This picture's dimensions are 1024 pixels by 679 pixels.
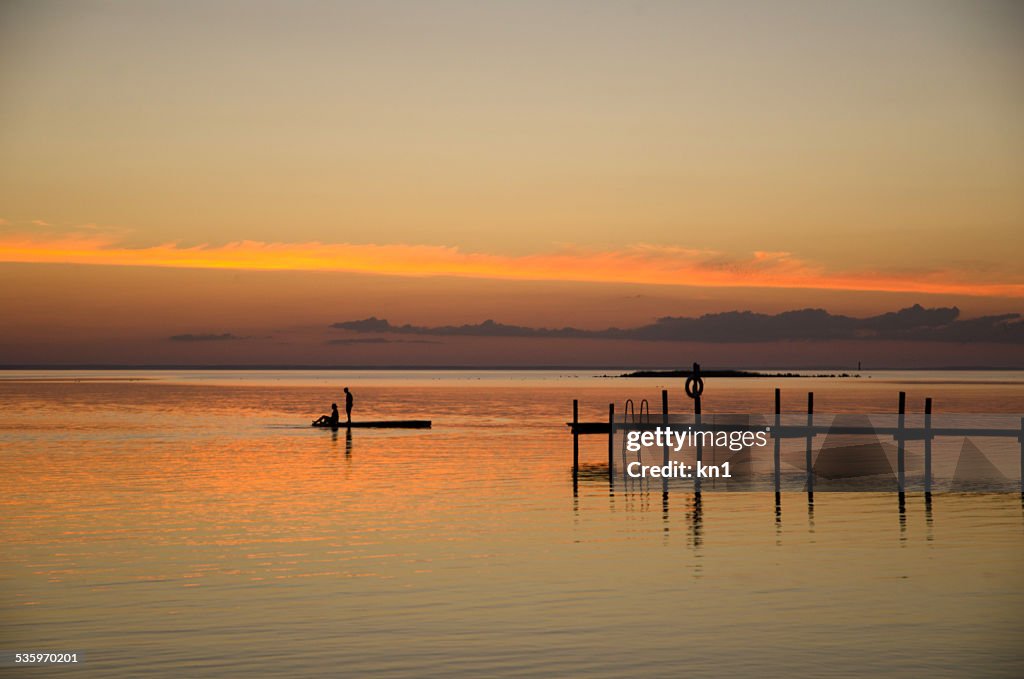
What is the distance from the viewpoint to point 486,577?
23.8 meters

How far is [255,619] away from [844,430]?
38.8 m

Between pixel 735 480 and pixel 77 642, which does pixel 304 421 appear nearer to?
pixel 735 480

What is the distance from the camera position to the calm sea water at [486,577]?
18.0m

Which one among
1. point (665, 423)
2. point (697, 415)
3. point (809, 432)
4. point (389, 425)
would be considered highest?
point (697, 415)

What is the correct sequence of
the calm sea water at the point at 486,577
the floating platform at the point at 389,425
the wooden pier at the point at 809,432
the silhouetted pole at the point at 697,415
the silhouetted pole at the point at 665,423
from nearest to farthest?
the calm sea water at the point at 486,577
the silhouetted pole at the point at 697,415
the wooden pier at the point at 809,432
the silhouetted pole at the point at 665,423
the floating platform at the point at 389,425

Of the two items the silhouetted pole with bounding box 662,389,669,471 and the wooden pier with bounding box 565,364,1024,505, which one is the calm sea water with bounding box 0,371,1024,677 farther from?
the silhouetted pole with bounding box 662,389,669,471

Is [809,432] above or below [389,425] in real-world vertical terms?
above

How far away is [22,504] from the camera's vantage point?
113 feet

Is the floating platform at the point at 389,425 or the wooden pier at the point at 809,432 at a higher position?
the wooden pier at the point at 809,432

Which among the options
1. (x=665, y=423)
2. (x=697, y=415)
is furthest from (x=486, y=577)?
(x=665, y=423)

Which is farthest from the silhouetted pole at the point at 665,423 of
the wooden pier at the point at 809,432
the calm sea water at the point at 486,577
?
the calm sea water at the point at 486,577

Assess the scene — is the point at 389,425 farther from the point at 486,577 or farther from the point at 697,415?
the point at 486,577

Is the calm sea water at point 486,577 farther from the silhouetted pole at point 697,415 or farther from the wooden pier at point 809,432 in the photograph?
the wooden pier at point 809,432

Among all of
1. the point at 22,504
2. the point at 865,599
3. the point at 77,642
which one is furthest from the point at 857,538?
the point at 22,504
